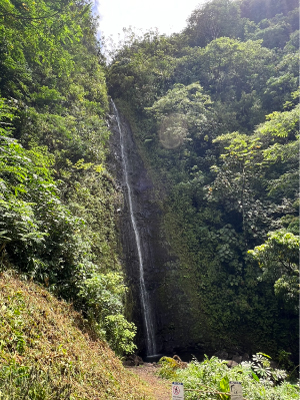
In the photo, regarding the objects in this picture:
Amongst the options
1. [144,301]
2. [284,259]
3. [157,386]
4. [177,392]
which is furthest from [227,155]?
[177,392]

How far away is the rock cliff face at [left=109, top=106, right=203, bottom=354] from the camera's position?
10305 mm

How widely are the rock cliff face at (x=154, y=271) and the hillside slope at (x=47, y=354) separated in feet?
20.2

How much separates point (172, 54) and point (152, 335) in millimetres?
23071

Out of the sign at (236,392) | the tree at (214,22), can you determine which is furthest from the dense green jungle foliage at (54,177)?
the tree at (214,22)

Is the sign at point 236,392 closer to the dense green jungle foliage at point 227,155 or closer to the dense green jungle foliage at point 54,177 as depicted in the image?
the dense green jungle foliage at point 54,177

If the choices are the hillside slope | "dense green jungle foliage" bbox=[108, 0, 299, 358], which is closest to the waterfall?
"dense green jungle foliage" bbox=[108, 0, 299, 358]

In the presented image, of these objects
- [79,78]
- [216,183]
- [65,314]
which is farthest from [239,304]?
[79,78]

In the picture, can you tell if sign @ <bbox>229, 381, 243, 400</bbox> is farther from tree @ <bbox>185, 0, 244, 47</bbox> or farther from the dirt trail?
tree @ <bbox>185, 0, 244, 47</bbox>

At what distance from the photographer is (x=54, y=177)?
7.76 metres

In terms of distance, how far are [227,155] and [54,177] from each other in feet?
30.0

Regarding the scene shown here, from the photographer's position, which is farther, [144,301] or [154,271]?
[154,271]

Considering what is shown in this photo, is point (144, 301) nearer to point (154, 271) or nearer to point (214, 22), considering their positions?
point (154, 271)

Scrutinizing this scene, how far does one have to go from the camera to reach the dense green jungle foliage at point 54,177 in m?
4.03

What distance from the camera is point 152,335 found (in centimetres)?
1036
